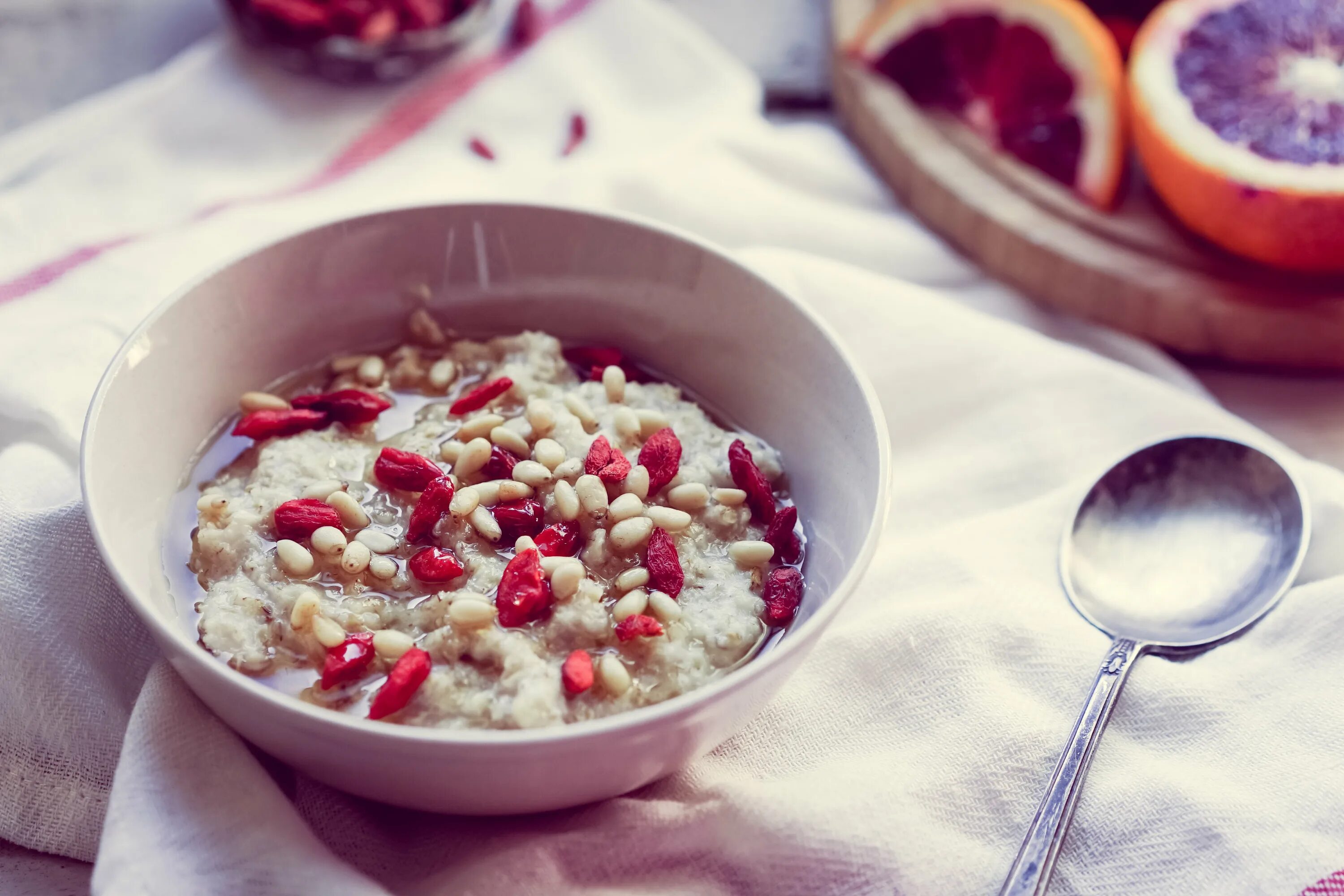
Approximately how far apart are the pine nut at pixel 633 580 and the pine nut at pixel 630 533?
43mm

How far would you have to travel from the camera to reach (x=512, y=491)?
5.56 ft

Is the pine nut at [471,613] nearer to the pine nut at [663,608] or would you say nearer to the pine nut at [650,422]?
the pine nut at [663,608]

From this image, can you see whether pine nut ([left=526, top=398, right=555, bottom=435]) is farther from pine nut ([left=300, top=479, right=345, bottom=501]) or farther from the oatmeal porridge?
pine nut ([left=300, top=479, right=345, bottom=501])

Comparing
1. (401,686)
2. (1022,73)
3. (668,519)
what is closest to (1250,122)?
(1022,73)

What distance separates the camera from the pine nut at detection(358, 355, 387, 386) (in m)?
1.94

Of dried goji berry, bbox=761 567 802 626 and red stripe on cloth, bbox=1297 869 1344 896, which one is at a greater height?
dried goji berry, bbox=761 567 802 626

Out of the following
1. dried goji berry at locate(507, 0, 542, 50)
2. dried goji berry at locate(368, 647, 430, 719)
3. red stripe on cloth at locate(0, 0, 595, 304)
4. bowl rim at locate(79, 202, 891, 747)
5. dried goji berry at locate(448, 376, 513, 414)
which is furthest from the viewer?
dried goji berry at locate(507, 0, 542, 50)

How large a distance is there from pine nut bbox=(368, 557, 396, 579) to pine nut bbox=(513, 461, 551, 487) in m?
0.22

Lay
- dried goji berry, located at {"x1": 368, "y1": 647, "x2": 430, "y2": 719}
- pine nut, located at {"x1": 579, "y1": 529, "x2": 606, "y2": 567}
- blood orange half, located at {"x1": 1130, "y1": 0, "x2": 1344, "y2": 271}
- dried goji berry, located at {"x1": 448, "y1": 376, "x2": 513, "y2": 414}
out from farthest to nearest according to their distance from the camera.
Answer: blood orange half, located at {"x1": 1130, "y1": 0, "x2": 1344, "y2": 271}, dried goji berry, located at {"x1": 448, "y1": 376, "x2": 513, "y2": 414}, pine nut, located at {"x1": 579, "y1": 529, "x2": 606, "y2": 567}, dried goji berry, located at {"x1": 368, "y1": 647, "x2": 430, "y2": 719}

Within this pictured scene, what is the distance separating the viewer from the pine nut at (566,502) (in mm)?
1664

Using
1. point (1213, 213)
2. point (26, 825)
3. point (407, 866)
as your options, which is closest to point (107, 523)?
point (26, 825)

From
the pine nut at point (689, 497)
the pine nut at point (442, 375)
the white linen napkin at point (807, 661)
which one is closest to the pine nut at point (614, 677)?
the white linen napkin at point (807, 661)

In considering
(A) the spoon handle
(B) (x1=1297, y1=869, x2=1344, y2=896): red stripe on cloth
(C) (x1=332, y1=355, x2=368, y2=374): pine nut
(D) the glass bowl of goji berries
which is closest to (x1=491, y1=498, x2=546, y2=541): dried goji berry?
(C) (x1=332, y1=355, x2=368, y2=374): pine nut

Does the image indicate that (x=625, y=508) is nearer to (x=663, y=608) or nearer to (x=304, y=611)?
(x=663, y=608)
